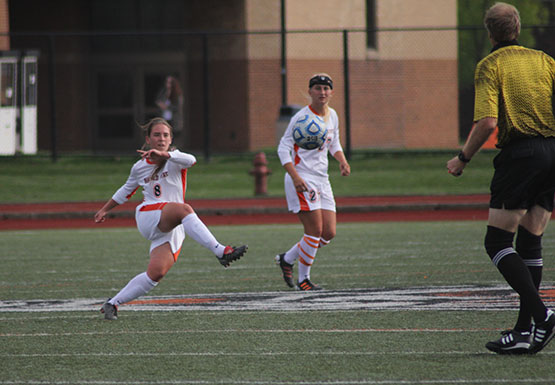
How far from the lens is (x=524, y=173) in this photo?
18.2 feet

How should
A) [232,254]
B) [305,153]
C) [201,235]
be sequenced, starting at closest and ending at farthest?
[232,254] → [201,235] → [305,153]

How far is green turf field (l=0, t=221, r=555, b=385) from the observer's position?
528 cm

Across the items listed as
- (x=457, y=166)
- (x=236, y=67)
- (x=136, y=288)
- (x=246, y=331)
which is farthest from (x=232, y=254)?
(x=236, y=67)

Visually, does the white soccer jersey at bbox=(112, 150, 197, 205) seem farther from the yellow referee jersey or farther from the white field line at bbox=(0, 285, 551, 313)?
the yellow referee jersey

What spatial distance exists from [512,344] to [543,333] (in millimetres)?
198

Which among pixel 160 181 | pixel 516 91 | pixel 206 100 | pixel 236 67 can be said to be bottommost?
pixel 160 181

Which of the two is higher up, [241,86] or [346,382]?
[241,86]

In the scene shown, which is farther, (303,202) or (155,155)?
(303,202)

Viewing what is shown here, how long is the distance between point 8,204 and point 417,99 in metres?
15.1

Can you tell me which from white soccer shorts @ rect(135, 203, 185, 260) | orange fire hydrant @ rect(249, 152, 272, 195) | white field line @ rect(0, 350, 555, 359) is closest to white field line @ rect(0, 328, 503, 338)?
white field line @ rect(0, 350, 555, 359)

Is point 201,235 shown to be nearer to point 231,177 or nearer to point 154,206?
point 154,206

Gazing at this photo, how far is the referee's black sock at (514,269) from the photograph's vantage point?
5.54 metres

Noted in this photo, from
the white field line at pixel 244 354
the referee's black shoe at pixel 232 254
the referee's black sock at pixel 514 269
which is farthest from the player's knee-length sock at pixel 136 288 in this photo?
the referee's black sock at pixel 514 269

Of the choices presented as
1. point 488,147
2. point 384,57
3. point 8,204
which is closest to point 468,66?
point 384,57
